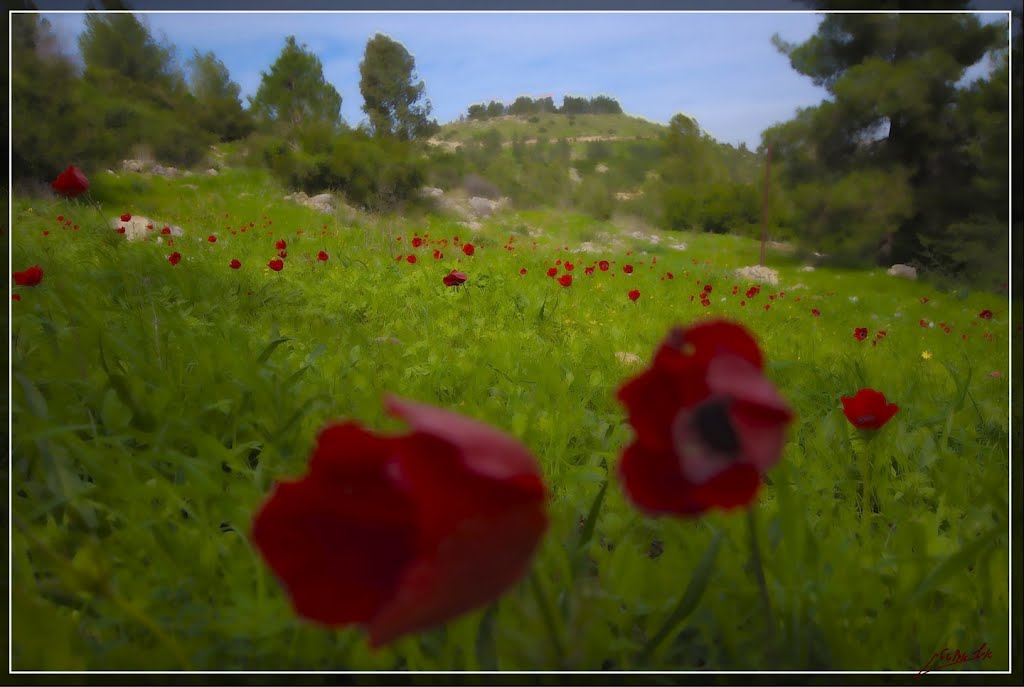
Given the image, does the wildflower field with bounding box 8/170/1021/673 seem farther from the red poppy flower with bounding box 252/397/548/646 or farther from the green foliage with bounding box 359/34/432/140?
the green foliage with bounding box 359/34/432/140

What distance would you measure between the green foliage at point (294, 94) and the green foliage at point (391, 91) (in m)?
0.09

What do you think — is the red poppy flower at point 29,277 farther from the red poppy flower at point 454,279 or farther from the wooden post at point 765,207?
the wooden post at point 765,207

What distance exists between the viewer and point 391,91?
119cm

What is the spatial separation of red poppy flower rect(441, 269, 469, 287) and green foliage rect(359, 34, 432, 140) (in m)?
0.33

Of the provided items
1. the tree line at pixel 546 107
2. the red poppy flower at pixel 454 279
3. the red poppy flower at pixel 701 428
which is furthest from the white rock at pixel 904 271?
the red poppy flower at pixel 701 428

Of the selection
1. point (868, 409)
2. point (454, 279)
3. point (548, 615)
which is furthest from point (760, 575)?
point (454, 279)

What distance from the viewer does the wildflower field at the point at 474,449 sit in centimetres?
39

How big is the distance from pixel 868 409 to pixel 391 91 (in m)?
1.03

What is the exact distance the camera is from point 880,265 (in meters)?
1.45

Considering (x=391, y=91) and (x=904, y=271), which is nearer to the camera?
(x=391, y=91)

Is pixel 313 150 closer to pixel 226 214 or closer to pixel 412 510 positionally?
pixel 226 214
